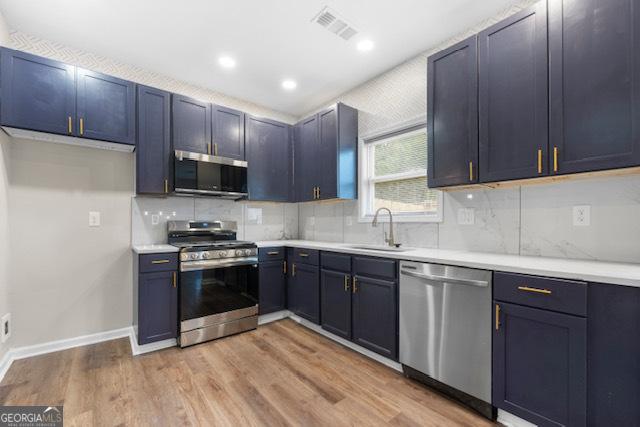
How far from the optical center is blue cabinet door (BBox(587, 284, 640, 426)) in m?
1.24

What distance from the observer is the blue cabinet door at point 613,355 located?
4.07 ft

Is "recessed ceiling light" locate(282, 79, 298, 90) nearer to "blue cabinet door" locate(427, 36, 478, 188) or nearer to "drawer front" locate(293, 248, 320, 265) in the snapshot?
"blue cabinet door" locate(427, 36, 478, 188)

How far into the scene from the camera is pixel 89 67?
9.09ft

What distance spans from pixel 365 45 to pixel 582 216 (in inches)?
85.7

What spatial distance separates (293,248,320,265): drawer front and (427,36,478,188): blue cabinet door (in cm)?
136

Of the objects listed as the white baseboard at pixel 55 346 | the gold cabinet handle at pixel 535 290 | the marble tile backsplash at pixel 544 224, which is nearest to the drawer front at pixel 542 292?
the gold cabinet handle at pixel 535 290

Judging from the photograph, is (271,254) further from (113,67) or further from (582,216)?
(582,216)

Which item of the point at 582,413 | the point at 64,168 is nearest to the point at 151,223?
the point at 64,168

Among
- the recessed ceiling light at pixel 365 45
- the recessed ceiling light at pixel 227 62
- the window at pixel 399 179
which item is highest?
the recessed ceiling light at pixel 365 45

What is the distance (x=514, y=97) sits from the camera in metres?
1.83

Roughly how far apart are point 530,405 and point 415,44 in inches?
111

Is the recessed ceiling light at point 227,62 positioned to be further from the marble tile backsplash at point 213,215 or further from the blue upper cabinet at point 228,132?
the marble tile backsplash at point 213,215

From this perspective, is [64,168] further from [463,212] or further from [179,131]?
[463,212]

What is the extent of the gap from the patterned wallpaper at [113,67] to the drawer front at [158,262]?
1912mm
